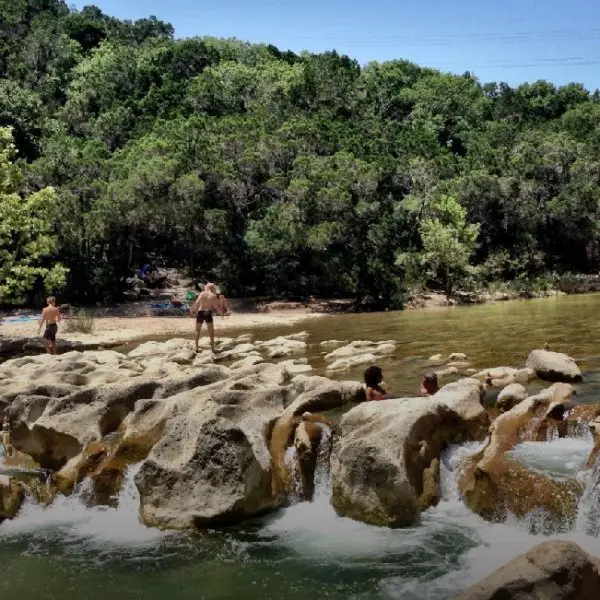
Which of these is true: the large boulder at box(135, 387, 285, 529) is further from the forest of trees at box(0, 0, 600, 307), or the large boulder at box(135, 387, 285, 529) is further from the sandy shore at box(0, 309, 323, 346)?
the sandy shore at box(0, 309, 323, 346)

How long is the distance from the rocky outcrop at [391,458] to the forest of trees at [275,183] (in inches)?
611

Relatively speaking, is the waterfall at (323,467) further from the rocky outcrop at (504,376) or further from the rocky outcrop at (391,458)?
the rocky outcrop at (504,376)

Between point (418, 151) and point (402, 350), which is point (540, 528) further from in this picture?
point (418, 151)

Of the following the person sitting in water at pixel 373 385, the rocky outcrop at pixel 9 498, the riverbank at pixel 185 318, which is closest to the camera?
the rocky outcrop at pixel 9 498

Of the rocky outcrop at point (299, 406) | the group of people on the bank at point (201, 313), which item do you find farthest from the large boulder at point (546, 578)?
the group of people on the bank at point (201, 313)

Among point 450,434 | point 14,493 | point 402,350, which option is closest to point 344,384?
point 450,434

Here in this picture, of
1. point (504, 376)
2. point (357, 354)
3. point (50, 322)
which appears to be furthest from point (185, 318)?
point (504, 376)

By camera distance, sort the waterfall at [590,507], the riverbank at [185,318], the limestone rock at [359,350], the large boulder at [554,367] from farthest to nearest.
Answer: the riverbank at [185,318] < the limestone rock at [359,350] < the large boulder at [554,367] < the waterfall at [590,507]

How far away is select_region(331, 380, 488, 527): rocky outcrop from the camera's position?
7.39 m

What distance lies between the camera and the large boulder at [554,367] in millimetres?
12109

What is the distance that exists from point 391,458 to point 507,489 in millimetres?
1285

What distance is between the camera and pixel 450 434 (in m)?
8.90

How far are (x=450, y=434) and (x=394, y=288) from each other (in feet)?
91.9

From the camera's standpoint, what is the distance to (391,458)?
745 centimetres
